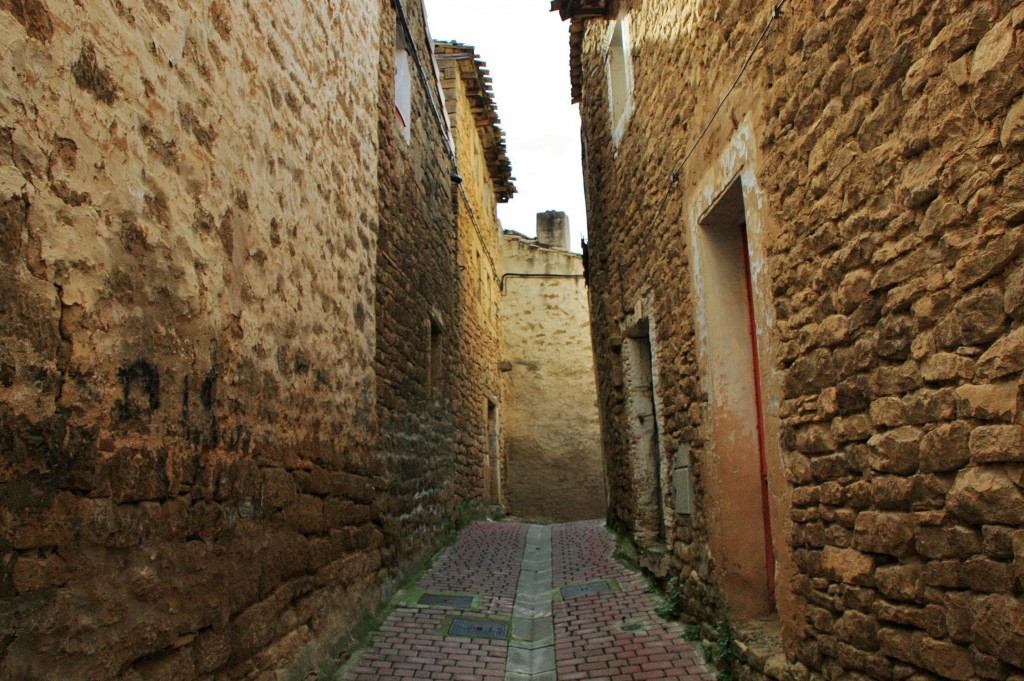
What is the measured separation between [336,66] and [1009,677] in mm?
4782

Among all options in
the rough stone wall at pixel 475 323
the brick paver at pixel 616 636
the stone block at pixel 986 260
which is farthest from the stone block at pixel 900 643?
the rough stone wall at pixel 475 323

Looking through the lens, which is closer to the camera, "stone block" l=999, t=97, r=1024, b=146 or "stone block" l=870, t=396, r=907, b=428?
"stone block" l=999, t=97, r=1024, b=146

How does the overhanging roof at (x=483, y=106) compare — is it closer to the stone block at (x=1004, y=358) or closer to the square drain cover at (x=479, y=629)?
the square drain cover at (x=479, y=629)

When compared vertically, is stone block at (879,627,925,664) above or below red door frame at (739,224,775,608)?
below

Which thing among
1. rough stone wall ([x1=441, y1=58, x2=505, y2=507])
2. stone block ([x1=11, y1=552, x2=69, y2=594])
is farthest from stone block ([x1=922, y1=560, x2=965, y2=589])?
rough stone wall ([x1=441, y1=58, x2=505, y2=507])

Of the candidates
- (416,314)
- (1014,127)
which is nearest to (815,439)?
(1014,127)

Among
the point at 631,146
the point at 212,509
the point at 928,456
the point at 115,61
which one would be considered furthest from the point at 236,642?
the point at 631,146

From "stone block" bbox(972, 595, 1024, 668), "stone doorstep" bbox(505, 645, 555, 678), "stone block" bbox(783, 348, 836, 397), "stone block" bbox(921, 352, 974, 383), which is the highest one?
"stone block" bbox(783, 348, 836, 397)

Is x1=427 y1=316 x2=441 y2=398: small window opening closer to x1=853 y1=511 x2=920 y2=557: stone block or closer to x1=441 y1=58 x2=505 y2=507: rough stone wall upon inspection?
x1=441 y1=58 x2=505 y2=507: rough stone wall

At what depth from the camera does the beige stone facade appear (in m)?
2.00

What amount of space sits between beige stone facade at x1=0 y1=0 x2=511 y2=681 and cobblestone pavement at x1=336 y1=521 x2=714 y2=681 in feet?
1.09

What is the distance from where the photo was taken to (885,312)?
241cm

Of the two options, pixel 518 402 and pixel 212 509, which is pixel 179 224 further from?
pixel 518 402

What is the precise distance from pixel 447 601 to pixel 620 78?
4863 millimetres
